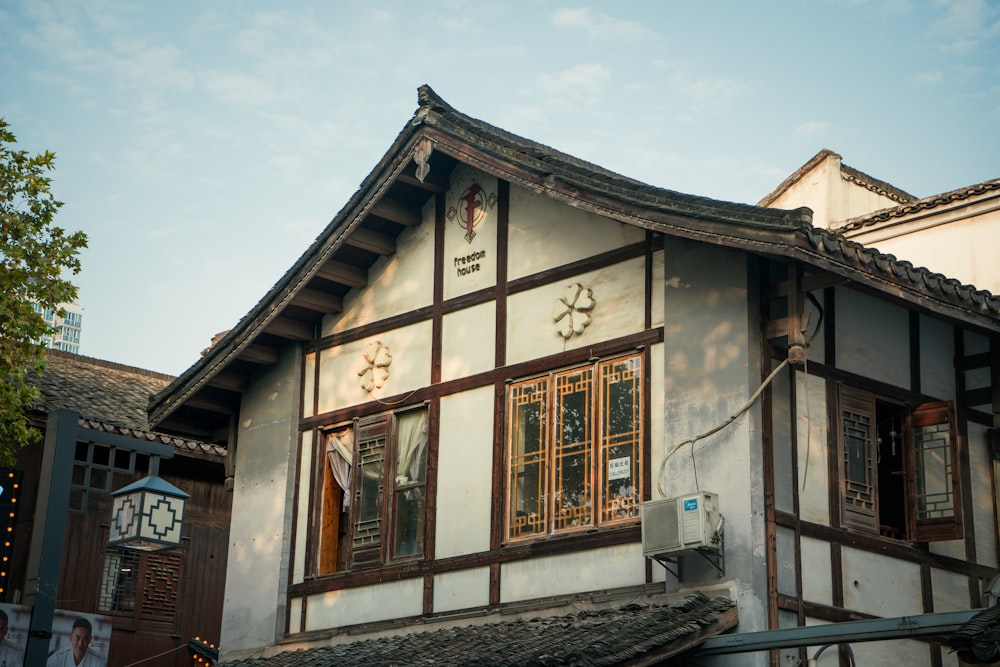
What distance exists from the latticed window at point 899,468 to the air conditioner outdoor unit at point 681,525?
61.1 inches

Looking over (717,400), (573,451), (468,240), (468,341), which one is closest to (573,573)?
(573,451)

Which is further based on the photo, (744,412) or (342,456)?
(342,456)

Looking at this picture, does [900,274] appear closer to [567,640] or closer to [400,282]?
[567,640]

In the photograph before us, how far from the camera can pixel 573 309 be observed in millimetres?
14852

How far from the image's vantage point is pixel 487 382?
15.6m

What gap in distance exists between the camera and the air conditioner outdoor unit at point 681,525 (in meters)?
12.4

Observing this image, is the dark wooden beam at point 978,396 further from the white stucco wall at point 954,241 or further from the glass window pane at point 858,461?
the white stucco wall at point 954,241

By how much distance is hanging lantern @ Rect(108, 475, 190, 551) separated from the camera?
48.3 feet

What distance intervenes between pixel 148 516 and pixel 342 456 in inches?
119

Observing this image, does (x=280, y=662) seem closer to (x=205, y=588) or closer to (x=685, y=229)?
(x=685, y=229)

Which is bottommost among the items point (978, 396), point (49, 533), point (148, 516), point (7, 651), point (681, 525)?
point (7, 651)

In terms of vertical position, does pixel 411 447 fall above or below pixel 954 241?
below

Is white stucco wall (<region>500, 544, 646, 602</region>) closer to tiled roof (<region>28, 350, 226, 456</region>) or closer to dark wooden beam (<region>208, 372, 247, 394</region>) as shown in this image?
dark wooden beam (<region>208, 372, 247, 394</region>)

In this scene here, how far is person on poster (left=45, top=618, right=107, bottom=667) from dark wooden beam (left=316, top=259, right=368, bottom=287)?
4.95 meters
